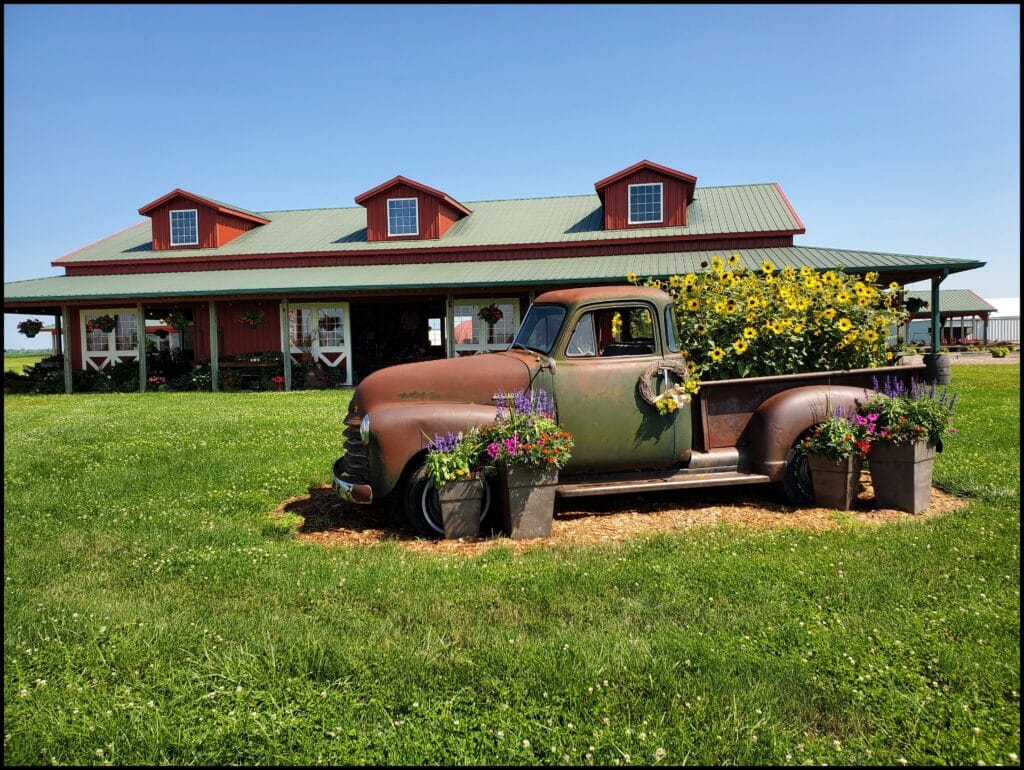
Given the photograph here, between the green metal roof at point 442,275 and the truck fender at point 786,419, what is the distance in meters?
11.3

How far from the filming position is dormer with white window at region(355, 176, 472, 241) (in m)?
22.8

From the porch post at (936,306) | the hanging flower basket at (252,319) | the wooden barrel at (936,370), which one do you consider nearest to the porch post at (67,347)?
the hanging flower basket at (252,319)

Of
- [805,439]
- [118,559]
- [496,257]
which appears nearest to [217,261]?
[496,257]

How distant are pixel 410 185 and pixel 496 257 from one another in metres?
3.77

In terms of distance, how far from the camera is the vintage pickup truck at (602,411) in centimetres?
564

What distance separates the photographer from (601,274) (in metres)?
18.0

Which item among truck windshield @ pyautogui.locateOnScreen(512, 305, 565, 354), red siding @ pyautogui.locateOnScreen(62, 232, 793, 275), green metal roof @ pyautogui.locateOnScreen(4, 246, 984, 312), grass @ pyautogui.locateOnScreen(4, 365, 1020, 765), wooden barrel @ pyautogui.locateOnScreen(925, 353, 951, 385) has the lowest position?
grass @ pyautogui.locateOnScreen(4, 365, 1020, 765)

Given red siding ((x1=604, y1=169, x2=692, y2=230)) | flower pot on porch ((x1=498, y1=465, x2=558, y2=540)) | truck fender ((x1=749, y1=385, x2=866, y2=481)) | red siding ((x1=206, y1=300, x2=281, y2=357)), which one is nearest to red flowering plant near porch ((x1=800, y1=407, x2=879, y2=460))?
truck fender ((x1=749, y1=385, x2=866, y2=481))

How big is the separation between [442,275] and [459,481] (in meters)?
15.0

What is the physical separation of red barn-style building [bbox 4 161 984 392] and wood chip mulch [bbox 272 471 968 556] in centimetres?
1187

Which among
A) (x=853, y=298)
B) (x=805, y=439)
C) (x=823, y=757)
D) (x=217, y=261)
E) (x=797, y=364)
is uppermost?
(x=217, y=261)

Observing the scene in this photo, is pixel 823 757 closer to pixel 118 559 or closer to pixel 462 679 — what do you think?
pixel 462 679

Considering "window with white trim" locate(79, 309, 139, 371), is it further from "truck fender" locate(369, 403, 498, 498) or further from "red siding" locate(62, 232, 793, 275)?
"truck fender" locate(369, 403, 498, 498)

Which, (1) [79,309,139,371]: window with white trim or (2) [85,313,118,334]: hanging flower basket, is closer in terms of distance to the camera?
(2) [85,313,118,334]: hanging flower basket
